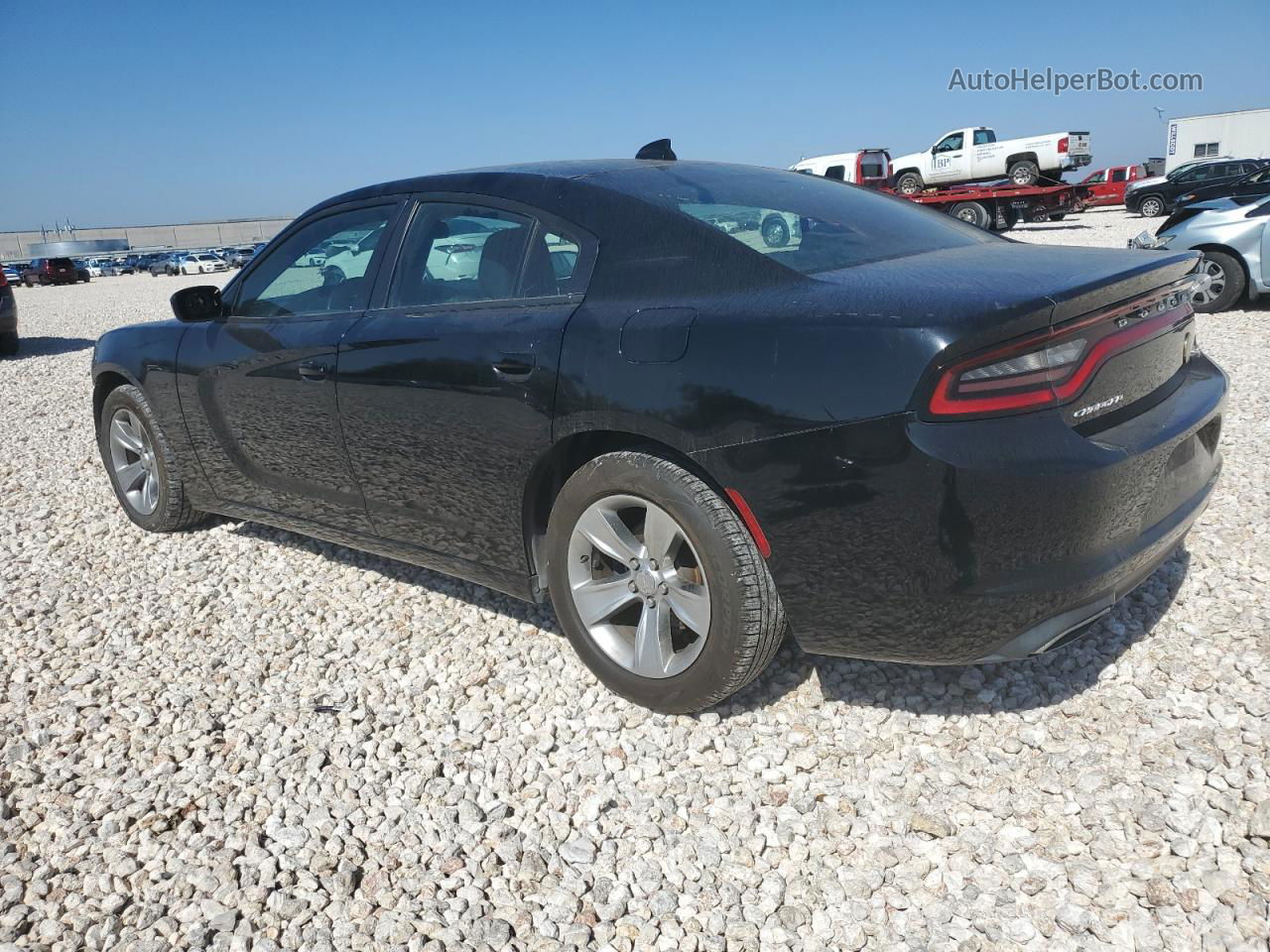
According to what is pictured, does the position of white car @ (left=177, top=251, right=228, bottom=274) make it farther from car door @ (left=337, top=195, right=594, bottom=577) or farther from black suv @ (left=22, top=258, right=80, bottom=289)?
car door @ (left=337, top=195, right=594, bottom=577)

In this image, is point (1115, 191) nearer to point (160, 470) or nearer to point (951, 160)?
point (951, 160)

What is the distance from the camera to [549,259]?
9.39 ft

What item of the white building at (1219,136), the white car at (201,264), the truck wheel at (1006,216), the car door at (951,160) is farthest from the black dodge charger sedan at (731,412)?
the white car at (201,264)

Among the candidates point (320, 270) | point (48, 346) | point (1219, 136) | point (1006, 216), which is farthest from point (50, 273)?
point (1219, 136)

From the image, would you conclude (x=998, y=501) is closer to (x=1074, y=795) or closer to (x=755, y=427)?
(x=755, y=427)

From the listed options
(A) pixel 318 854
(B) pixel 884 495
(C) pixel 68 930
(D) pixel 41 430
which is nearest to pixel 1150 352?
(B) pixel 884 495

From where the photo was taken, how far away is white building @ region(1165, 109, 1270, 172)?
38594mm

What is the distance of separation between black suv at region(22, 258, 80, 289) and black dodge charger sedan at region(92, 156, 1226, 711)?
43271 mm

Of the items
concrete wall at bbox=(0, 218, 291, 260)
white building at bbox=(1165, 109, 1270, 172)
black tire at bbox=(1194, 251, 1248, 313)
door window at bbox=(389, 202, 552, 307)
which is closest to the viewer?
door window at bbox=(389, 202, 552, 307)

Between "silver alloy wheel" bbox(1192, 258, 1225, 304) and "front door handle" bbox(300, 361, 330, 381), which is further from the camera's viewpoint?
"silver alloy wheel" bbox(1192, 258, 1225, 304)

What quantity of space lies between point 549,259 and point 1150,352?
166cm

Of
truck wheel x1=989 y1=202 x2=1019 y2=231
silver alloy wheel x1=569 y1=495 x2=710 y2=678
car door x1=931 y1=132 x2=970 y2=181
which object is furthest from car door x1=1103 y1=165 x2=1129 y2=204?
silver alloy wheel x1=569 y1=495 x2=710 y2=678

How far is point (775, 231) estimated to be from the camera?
8.92 ft

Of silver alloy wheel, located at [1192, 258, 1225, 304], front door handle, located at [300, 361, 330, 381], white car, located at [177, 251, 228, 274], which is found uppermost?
white car, located at [177, 251, 228, 274]
